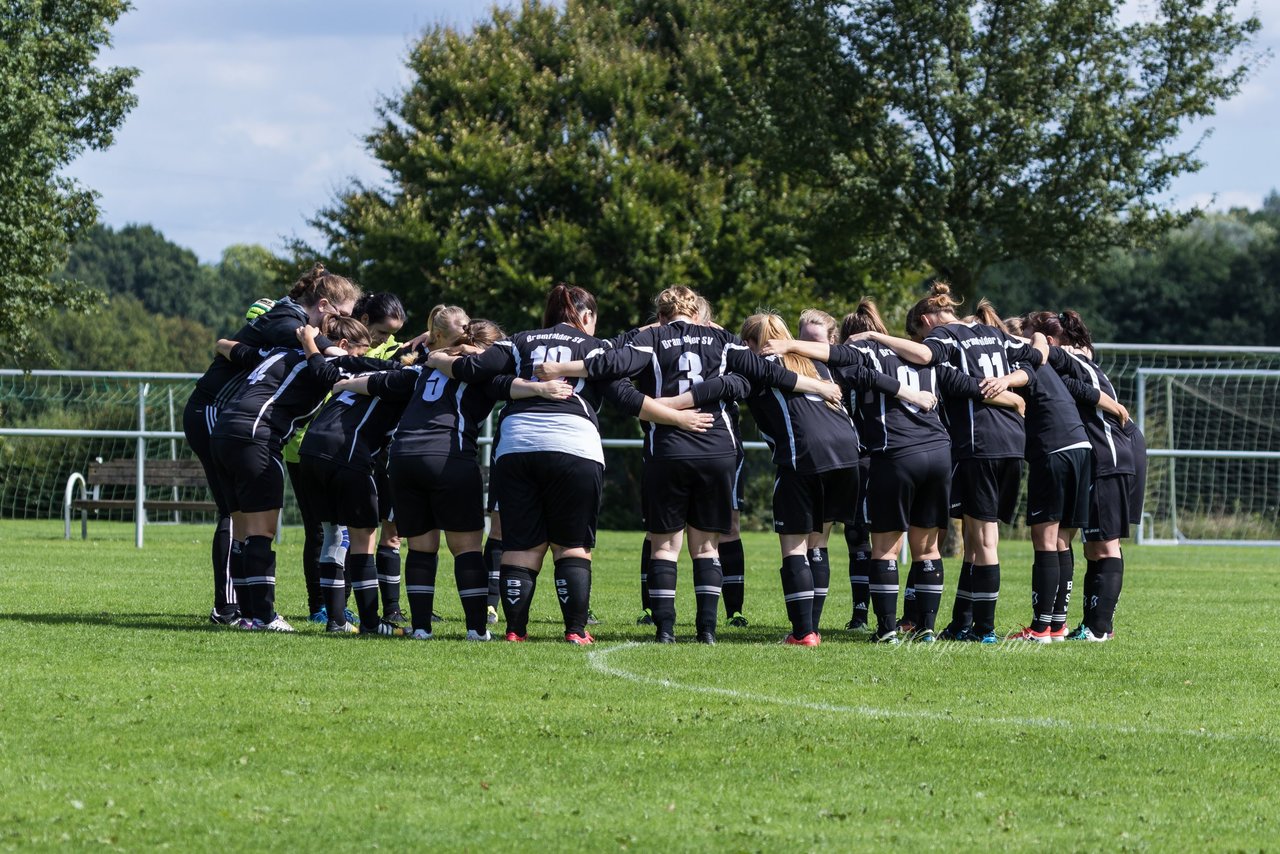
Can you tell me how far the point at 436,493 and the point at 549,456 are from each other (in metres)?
0.74

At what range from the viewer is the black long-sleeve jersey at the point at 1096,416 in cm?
1012

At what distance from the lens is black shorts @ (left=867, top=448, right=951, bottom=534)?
9477mm

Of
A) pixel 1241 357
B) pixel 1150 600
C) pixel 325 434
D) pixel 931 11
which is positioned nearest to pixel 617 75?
pixel 931 11

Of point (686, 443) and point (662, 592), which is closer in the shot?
point (686, 443)

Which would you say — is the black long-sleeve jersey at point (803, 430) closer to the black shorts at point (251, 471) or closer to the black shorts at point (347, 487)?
the black shorts at point (347, 487)

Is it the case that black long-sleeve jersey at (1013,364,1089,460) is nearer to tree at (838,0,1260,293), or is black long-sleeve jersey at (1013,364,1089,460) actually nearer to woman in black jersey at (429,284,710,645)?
woman in black jersey at (429,284,710,645)

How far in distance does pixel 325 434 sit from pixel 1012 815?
561 centimetres

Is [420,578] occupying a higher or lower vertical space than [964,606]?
higher

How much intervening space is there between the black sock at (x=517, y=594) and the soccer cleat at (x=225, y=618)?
6.94ft

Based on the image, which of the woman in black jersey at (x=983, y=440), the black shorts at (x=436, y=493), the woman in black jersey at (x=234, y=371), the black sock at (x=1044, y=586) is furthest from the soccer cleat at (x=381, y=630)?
the black sock at (x=1044, y=586)

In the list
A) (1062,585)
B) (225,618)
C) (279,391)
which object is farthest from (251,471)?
(1062,585)

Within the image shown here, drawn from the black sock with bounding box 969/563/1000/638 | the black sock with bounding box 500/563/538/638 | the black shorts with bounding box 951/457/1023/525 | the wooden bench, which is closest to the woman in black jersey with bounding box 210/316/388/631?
the black sock with bounding box 500/563/538/638

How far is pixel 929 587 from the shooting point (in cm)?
989

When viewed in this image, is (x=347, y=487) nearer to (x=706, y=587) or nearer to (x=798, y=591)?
(x=706, y=587)
